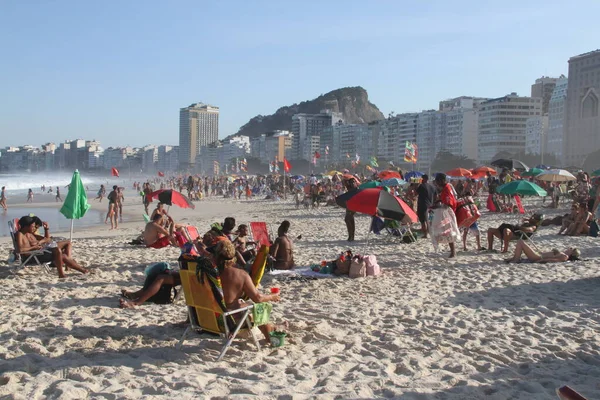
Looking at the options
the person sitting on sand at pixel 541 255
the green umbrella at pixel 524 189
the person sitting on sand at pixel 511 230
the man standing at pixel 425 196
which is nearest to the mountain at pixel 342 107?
the green umbrella at pixel 524 189

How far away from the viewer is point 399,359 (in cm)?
403

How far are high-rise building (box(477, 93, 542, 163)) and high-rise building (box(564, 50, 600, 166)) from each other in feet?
23.3

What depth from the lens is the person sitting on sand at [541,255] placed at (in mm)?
7902

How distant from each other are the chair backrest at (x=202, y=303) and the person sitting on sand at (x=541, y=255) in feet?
17.6

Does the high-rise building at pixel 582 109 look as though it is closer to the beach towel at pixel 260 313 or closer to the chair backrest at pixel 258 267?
the chair backrest at pixel 258 267

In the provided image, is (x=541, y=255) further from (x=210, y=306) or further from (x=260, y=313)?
(x=210, y=306)

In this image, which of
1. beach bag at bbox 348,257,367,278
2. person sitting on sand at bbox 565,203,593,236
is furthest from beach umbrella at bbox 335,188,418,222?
person sitting on sand at bbox 565,203,593,236

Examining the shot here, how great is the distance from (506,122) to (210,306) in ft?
333

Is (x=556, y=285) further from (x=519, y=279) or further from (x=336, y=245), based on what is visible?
(x=336, y=245)

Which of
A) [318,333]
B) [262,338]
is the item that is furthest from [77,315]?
[318,333]

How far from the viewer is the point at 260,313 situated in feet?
13.4

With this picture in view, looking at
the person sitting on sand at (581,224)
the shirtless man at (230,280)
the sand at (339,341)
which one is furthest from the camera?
the person sitting on sand at (581,224)

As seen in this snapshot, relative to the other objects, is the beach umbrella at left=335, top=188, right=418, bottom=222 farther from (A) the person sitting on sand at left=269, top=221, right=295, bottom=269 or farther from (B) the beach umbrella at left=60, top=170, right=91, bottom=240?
(B) the beach umbrella at left=60, top=170, right=91, bottom=240

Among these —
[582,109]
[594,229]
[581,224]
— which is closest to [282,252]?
[594,229]
